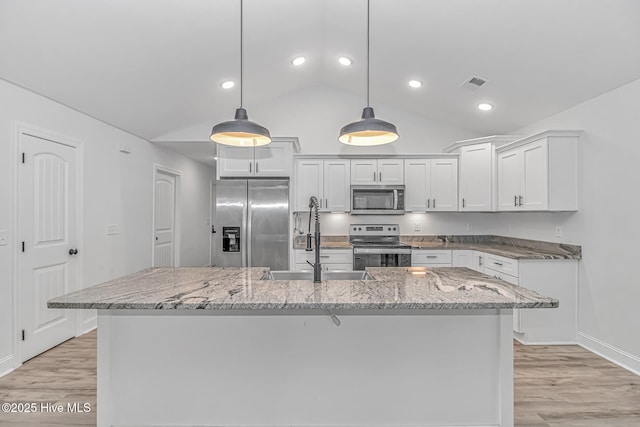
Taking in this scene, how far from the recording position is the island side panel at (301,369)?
6.04 ft

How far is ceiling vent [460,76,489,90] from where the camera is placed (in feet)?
11.4

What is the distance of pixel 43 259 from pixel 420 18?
4021 millimetres

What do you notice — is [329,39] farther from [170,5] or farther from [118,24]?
[118,24]

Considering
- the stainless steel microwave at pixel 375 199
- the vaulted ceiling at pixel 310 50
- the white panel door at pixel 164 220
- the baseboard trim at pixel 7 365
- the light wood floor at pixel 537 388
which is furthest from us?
the white panel door at pixel 164 220

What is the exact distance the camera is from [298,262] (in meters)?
4.36

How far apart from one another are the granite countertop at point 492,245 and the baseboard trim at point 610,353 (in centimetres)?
79

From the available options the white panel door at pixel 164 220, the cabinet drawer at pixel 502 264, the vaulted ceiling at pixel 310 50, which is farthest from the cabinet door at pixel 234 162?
the cabinet drawer at pixel 502 264

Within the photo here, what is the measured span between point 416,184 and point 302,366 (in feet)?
10.9

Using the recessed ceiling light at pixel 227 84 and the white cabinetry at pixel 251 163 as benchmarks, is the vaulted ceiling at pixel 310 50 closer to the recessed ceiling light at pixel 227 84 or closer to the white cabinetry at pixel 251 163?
the recessed ceiling light at pixel 227 84

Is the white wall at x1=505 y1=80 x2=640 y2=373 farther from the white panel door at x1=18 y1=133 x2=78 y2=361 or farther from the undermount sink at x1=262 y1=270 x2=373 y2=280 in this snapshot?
the white panel door at x1=18 y1=133 x2=78 y2=361

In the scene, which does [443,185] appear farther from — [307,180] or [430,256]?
[307,180]

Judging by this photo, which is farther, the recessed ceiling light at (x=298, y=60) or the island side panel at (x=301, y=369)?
the recessed ceiling light at (x=298, y=60)

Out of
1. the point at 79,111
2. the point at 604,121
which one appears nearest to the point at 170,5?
the point at 79,111

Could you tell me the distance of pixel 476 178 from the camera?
4273 mm
